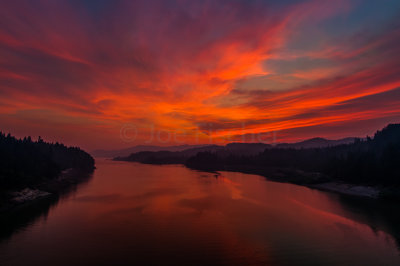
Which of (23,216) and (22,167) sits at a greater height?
(22,167)

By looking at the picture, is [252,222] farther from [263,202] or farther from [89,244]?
[89,244]

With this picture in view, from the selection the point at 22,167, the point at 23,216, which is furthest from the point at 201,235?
the point at 22,167

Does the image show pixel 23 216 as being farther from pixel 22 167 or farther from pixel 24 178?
pixel 22 167

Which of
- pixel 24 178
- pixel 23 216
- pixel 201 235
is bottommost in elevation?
pixel 201 235

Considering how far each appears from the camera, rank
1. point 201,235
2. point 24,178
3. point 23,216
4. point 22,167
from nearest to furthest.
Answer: point 201,235 → point 23,216 → point 24,178 → point 22,167

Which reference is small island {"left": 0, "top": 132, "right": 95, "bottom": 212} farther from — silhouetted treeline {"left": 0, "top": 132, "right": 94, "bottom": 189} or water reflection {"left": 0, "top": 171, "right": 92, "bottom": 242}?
water reflection {"left": 0, "top": 171, "right": 92, "bottom": 242}

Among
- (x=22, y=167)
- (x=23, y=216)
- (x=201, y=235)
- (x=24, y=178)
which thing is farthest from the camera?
(x=22, y=167)

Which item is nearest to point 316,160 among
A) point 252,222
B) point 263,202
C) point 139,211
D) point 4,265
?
point 263,202

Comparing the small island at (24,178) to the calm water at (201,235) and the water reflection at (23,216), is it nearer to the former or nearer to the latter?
the water reflection at (23,216)
